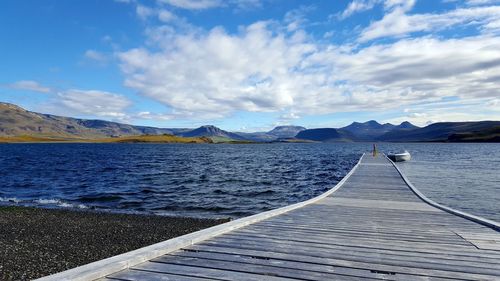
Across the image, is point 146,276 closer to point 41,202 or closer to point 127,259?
point 127,259

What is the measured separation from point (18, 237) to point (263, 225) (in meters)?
10.7

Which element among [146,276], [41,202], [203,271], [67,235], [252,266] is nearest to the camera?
[146,276]

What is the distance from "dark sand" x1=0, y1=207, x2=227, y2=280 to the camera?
10283 mm

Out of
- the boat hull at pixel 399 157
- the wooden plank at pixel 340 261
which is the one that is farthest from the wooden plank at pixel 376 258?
the boat hull at pixel 399 157

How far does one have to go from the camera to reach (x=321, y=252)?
5.72 meters

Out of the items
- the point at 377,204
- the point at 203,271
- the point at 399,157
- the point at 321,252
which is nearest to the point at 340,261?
the point at 321,252

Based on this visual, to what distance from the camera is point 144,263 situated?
4840 millimetres

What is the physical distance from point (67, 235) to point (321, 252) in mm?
11832

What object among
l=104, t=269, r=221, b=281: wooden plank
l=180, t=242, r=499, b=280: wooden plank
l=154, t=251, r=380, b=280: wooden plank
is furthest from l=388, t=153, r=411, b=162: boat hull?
l=104, t=269, r=221, b=281: wooden plank

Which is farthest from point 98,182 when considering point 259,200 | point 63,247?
point 63,247

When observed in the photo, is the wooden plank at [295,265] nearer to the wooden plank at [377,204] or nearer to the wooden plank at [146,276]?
the wooden plank at [146,276]

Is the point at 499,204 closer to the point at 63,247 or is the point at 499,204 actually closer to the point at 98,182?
the point at 63,247

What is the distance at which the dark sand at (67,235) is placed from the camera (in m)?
10.3

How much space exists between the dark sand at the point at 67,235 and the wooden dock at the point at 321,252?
20.1 feet
